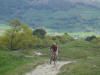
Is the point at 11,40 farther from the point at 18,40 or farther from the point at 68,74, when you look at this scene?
the point at 68,74

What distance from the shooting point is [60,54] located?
54562 millimetres

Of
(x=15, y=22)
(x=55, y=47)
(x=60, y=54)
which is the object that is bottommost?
(x=60, y=54)

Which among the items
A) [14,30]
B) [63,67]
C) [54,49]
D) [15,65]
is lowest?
[15,65]

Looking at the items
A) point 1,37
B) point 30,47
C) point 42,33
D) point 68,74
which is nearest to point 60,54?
point 30,47

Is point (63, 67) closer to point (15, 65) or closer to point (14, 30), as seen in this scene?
point (15, 65)

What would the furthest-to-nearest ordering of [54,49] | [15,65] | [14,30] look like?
[14,30], [15,65], [54,49]

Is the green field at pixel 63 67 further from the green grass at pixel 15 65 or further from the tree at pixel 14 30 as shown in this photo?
the tree at pixel 14 30

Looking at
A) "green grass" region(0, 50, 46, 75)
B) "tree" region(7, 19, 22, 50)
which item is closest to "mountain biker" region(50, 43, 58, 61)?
"green grass" region(0, 50, 46, 75)

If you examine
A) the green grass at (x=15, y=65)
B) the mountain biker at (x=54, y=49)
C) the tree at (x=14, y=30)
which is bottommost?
the green grass at (x=15, y=65)

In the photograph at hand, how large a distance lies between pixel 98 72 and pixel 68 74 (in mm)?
2869

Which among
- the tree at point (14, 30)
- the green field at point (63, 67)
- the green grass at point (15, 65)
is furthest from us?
the tree at point (14, 30)

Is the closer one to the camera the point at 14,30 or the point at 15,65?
the point at 15,65

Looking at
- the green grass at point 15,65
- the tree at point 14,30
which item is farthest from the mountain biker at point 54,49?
the tree at point 14,30

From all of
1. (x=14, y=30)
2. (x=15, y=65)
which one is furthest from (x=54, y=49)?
(x=14, y=30)
